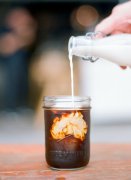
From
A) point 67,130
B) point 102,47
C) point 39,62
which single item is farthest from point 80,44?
point 39,62

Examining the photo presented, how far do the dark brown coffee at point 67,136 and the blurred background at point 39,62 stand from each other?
1.31 meters

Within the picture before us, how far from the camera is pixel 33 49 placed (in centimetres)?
212

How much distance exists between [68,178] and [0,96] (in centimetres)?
143

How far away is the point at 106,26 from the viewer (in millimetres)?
890

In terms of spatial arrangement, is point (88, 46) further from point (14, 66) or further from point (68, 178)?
point (14, 66)

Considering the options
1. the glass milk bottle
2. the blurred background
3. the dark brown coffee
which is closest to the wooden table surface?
the dark brown coffee

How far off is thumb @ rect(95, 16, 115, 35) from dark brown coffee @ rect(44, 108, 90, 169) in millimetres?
208

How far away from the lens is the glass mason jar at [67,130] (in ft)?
2.35

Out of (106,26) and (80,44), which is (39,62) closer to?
(106,26)

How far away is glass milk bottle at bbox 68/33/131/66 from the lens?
2.54 feet

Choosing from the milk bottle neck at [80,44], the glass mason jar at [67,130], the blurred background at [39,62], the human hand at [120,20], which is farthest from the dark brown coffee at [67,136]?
the blurred background at [39,62]

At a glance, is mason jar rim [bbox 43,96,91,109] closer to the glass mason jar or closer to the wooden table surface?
the glass mason jar

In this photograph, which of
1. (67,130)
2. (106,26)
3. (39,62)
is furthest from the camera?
(39,62)

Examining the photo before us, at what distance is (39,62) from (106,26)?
4.01 feet
